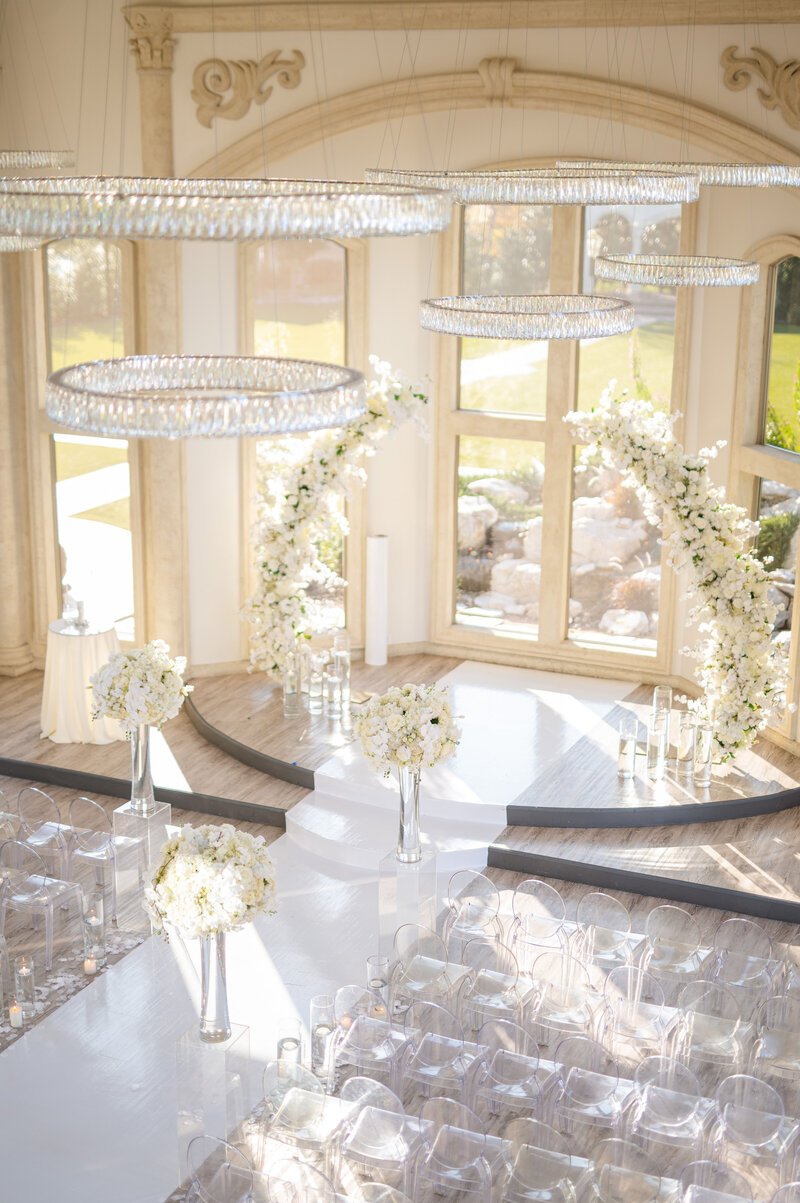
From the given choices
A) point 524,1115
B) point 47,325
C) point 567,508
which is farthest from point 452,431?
point 524,1115

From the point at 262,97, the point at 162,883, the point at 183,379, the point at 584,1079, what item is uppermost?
the point at 262,97

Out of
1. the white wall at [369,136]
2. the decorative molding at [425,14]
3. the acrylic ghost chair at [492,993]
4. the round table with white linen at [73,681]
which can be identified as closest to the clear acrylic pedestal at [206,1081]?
the acrylic ghost chair at [492,993]

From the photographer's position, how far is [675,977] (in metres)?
7.70

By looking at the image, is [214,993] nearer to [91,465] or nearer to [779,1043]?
[779,1043]

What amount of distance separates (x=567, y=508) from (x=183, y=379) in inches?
297

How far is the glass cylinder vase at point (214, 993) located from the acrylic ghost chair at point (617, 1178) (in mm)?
1862

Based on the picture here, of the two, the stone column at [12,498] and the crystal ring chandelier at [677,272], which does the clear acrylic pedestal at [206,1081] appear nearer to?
the crystal ring chandelier at [677,272]

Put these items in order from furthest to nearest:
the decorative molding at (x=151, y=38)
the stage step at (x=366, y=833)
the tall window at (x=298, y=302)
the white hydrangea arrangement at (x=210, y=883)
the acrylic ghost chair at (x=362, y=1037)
Answer: the tall window at (x=298, y=302)
the decorative molding at (x=151, y=38)
the stage step at (x=366, y=833)
the acrylic ghost chair at (x=362, y=1037)
the white hydrangea arrangement at (x=210, y=883)

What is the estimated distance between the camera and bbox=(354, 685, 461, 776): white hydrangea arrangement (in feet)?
25.3

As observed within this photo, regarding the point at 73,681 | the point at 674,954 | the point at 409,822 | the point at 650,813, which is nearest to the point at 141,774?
the point at 409,822

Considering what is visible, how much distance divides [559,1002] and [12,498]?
27.0ft

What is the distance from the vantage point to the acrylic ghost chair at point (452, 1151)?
5.71m

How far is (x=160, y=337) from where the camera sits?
12.5 meters

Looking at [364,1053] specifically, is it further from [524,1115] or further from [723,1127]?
[723,1127]
